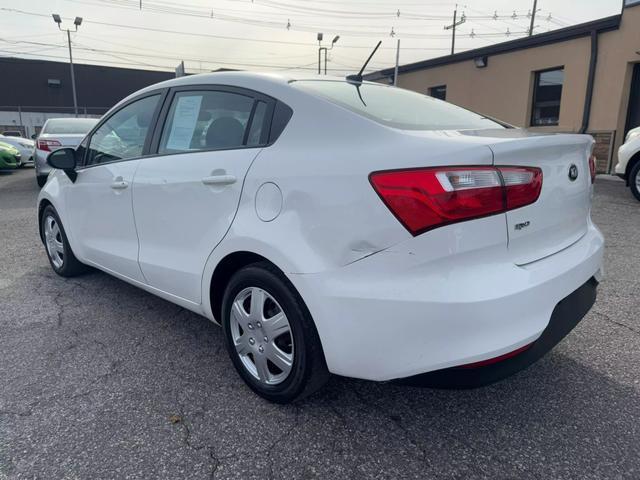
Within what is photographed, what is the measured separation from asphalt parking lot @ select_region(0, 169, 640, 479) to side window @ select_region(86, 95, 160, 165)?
1139 mm

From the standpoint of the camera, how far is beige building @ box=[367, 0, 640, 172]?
37.3 ft

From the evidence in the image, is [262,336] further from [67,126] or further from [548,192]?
[67,126]

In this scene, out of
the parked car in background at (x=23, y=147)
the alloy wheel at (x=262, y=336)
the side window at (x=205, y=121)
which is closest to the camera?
the alloy wheel at (x=262, y=336)

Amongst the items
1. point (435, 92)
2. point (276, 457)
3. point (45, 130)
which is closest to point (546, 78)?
point (435, 92)

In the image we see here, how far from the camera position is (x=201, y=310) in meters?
2.61

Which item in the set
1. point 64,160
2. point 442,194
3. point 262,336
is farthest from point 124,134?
point 442,194

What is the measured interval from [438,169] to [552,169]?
1.88 feet

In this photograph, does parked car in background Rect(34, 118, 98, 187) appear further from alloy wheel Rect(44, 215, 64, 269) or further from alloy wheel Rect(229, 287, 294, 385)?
alloy wheel Rect(229, 287, 294, 385)

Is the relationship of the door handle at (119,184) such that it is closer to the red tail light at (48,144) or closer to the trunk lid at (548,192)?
→ the trunk lid at (548,192)

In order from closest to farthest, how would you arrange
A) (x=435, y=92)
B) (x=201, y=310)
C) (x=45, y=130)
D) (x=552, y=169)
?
(x=552, y=169) < (x=201, y=310) < (x=45, y=130) < (x=435, y=92)

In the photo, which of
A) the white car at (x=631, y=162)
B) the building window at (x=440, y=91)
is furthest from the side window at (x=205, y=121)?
the building window at (x=440, y=91)

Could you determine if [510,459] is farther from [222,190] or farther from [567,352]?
[222,190]

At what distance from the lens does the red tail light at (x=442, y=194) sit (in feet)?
5.64

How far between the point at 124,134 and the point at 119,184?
45 centimetres
